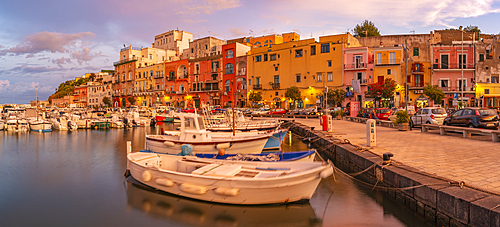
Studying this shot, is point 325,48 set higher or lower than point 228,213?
higher

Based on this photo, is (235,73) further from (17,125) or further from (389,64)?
(17,125)

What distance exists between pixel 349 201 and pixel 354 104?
28.4 m

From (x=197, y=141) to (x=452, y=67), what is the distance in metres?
45.9

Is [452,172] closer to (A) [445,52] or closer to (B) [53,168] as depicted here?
(B) [53,168]

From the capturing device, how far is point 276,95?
172 feet

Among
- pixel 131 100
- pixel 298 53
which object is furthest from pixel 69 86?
pixel 298 53

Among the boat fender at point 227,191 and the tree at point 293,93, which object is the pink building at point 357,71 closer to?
the tree at point 293,93

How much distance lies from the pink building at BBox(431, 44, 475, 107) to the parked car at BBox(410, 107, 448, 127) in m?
28.6

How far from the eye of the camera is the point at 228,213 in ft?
26.3

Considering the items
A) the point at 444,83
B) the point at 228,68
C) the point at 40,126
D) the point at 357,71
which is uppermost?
the point at 228,68

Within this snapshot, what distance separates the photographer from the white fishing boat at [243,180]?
299 inches

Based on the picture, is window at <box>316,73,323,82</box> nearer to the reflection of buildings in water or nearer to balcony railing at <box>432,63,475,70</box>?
balcony railing at <box>432,63,475,70</box>

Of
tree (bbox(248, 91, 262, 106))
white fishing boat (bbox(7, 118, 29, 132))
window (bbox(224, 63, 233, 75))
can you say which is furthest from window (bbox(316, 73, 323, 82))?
white fishing boat (bbox(7, 118, 29, 132))

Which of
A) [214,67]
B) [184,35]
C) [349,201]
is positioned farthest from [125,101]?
[349,201]
